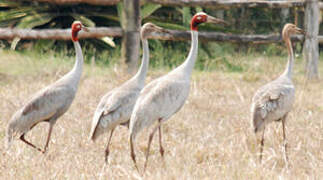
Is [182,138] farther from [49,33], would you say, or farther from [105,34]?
[49,33]

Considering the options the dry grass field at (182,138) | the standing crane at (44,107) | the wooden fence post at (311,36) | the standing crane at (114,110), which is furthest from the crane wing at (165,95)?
the wooden fence post at (311,36)

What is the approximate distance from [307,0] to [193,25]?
14.1 feet

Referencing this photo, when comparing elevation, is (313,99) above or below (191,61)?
below

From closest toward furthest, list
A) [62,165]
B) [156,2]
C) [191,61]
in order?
[62,165], [191,61], [156,2]

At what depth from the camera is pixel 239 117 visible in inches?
227

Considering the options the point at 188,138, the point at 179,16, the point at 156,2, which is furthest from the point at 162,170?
the point at 179,16

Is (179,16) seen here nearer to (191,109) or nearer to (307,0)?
(307,0)

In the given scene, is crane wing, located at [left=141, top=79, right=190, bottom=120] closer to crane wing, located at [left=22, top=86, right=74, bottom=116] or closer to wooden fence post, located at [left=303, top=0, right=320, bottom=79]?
crane wing, located at [left=22, top=86, right=74, bottom=116]

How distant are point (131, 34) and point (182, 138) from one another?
2906 millimetres

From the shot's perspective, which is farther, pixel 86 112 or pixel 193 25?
pixel 86 112

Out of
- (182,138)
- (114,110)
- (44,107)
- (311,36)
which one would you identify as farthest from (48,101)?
(311,36)

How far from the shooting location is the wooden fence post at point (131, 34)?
25.0 ft

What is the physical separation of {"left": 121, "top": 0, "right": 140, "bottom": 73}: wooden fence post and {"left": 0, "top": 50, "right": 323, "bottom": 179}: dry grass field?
28cm

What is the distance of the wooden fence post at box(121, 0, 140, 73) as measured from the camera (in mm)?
7633
